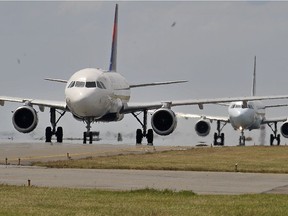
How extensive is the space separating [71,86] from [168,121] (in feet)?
22.3

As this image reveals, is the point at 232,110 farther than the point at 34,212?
Yes

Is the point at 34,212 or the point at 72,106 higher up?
the point at 72,106

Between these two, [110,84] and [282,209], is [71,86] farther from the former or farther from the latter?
[282,209]

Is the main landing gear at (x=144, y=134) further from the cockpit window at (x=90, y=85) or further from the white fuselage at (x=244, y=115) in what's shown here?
the white fuselage at (x=244, y=115)

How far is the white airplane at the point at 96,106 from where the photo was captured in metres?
58.8

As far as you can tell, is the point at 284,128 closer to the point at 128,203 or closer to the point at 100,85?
the point at 100,85

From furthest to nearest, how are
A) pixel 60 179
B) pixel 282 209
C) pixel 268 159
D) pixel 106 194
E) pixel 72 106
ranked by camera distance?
1. pixel 72 106
2. pixel 268 159
3. pixel 60 179
4. pixel 106 194
5. pixel 282 209

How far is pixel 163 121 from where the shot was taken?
5978 cm

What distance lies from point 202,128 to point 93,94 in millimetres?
33602

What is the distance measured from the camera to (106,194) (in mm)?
22578

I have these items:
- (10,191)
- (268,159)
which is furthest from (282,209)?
(268,159)

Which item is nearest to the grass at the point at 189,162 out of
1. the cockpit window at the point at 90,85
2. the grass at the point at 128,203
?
the grass at the point at 128,203

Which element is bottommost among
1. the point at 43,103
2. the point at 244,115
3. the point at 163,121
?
the point at 163,121

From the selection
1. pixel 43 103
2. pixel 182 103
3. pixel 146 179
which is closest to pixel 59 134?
pixel 43 103
